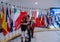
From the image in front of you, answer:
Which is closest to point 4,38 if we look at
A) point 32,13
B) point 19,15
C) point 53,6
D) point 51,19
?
point 19,15

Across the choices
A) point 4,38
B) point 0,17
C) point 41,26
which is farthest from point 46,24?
point 0,17

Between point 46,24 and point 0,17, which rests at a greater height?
point 0,17

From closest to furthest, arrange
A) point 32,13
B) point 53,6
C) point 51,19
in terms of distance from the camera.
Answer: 1. point 32,13
2. point 51,19
3. point 53,6

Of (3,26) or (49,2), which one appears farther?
(49,2)

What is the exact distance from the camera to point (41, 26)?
655 inches

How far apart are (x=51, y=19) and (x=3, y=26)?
9602 mm

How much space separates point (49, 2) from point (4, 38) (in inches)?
418

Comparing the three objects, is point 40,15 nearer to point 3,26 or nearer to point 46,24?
point 46,24

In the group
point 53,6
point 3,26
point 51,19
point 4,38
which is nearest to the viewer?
point 3,26

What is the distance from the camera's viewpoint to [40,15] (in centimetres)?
1662

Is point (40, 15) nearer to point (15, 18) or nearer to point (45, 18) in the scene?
point (45, 18)

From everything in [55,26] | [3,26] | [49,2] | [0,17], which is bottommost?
[55,26]

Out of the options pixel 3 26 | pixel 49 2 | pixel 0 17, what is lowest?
pixel 3 26

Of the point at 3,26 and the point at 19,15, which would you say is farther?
the point at 19,15
